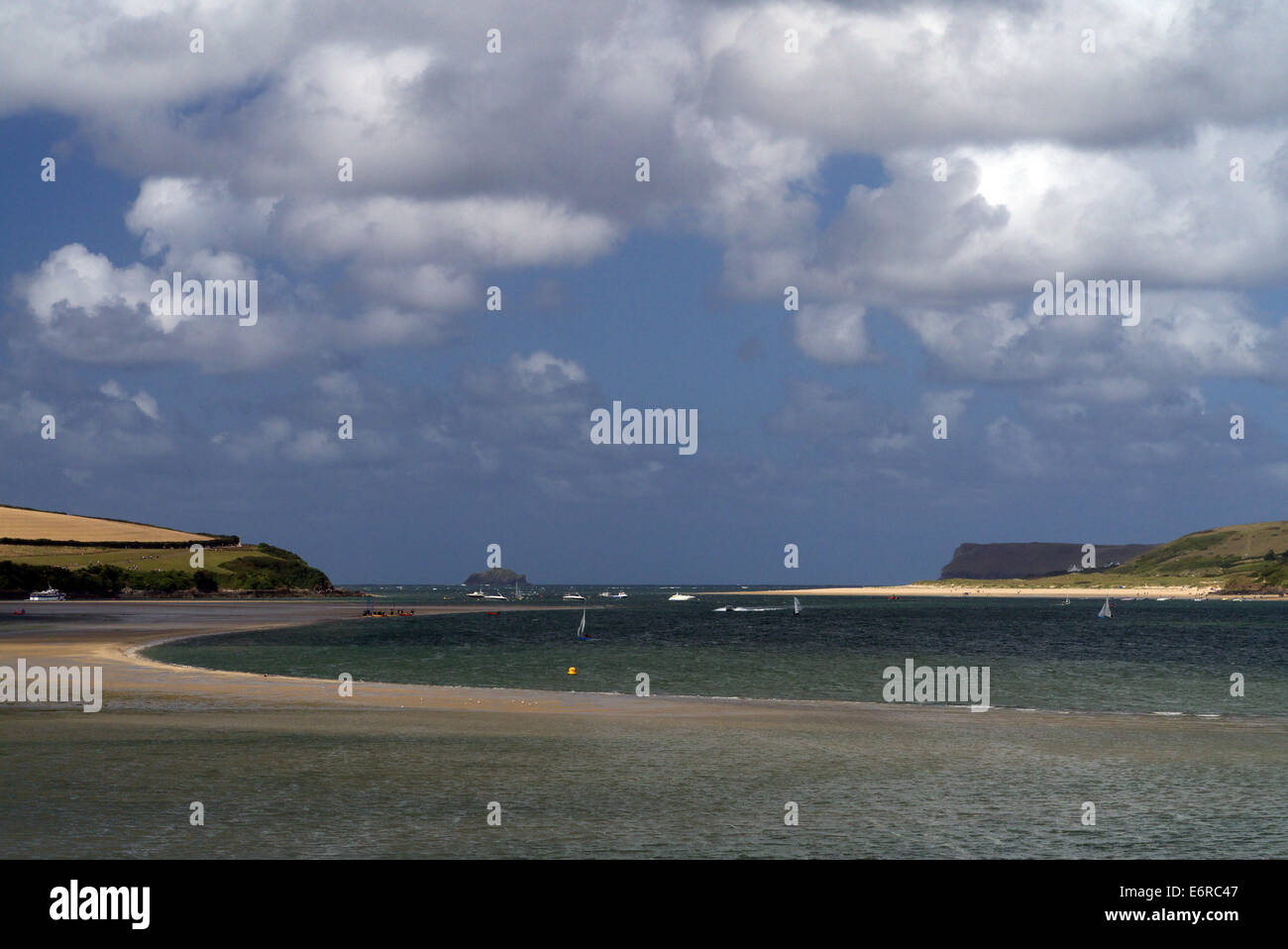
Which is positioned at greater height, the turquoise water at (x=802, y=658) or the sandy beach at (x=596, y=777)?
the sandy beach at (x=596, y=777)

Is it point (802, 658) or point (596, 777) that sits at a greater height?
point (596, 777)

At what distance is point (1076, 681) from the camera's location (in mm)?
72688

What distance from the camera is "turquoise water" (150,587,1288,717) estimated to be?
6519cm

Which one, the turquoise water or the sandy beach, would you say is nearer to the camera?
the sandy beach

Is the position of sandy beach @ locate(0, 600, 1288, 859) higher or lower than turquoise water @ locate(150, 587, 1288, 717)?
higher

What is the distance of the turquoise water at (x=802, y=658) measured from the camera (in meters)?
65.2

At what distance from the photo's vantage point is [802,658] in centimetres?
9388

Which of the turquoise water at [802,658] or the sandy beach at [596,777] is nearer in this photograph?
the sandy beach at [596,777]

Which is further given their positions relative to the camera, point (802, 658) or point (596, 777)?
point (802, 658)
